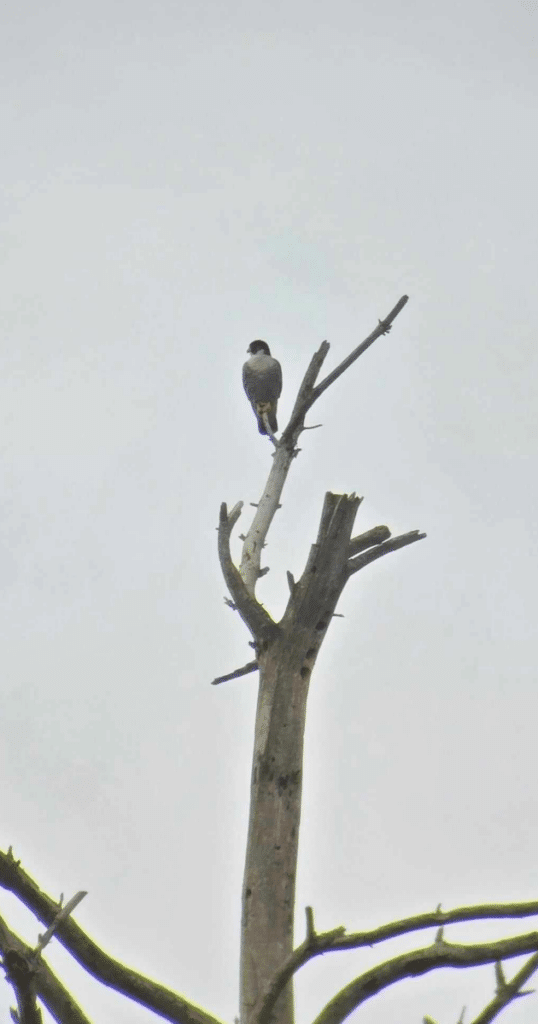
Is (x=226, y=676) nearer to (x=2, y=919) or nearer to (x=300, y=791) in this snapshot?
(x=300, y=791)

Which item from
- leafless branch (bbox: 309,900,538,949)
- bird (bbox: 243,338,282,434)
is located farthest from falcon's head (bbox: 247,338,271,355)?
leafless branch (bbox: 309,900,538,949)

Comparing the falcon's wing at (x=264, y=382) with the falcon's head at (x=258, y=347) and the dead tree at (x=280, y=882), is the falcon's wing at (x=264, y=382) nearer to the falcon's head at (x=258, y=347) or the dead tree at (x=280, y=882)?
the falcon's head at (x=258, y=347)

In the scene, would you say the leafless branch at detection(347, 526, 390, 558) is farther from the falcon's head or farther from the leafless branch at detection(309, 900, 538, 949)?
the falcon's head

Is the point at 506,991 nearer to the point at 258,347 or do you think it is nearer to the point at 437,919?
the point at 437,919

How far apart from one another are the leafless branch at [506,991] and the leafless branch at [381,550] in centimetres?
261

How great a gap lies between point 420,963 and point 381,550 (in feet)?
8.88

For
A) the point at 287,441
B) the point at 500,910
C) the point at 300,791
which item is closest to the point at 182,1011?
the point at 500,910

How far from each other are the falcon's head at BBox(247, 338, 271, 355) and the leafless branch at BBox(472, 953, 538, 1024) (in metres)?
11.4

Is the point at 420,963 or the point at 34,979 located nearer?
the point at 34,979

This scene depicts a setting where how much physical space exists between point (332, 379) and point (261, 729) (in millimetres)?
2977

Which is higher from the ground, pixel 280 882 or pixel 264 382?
pixel 264 382

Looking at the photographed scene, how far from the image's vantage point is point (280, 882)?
4438 mm

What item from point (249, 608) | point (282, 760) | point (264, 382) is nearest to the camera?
point (282, 760)

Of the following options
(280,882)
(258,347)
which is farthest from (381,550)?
(258,347)
